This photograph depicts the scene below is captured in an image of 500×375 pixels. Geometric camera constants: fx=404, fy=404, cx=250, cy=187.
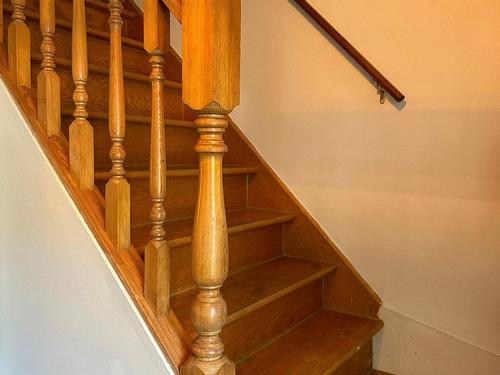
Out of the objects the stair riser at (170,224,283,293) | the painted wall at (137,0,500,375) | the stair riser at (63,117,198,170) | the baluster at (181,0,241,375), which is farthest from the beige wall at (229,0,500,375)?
the baluster at (181,0,241,375)

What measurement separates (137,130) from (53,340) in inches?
32.8

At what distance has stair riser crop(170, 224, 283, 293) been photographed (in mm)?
1289

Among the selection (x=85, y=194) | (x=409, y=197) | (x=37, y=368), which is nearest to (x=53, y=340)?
(x=37, y=368)

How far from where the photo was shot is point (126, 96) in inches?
70.4

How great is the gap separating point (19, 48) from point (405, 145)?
1.33 metres

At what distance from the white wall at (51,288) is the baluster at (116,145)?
0.07m

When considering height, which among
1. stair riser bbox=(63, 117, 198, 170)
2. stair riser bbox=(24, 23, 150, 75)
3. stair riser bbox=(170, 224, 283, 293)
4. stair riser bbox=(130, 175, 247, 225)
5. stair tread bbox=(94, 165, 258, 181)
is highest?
stair riser bbox=(24, 23, 150, 75)

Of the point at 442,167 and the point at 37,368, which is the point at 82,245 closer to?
the point at 37,368

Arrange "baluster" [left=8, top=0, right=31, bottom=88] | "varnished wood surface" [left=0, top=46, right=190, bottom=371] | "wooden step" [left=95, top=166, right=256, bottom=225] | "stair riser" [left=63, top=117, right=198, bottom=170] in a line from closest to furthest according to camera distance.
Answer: "varnished wood surface" [left=0, top=46, right=190, bottom=371] → "baluster" [left=8, top=0, right=31, bottom=88] → "wooden step" [left=95, top=166, right=256, bottom=225] → "stair riser" [left=63, top=117, right=198, bottom=170]

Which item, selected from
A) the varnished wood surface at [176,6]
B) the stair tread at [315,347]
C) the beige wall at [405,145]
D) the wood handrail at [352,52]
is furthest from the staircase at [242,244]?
the wood handrail at [352,52]

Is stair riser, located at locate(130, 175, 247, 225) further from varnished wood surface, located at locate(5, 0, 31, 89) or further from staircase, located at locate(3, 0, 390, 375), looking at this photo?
varnished wood surface, located at locate(5, 0, 31, 89)

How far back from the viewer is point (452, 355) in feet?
4.77

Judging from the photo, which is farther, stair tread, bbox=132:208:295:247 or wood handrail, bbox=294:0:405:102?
wood handrail, bbox=294:0:405:102

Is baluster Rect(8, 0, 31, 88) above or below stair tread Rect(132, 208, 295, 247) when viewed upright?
above
